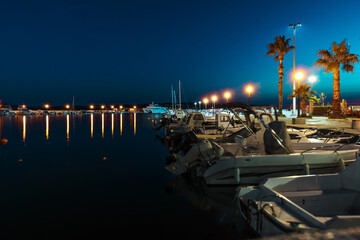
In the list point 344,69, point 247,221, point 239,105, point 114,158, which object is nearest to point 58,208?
point 247,221

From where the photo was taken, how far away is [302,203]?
531 cm

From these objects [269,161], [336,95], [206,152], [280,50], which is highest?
[280,50]

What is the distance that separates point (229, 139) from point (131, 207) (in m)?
5.65

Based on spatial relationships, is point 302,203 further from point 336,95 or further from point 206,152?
point 336,95

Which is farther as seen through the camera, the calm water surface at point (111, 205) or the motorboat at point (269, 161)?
the motorboat at point (269, 161)

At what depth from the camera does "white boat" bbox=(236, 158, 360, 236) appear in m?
4.04

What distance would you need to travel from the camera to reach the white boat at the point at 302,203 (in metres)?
4.04

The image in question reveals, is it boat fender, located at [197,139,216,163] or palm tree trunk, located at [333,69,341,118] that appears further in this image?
palm tree trunk, located at [333,69,341,118]

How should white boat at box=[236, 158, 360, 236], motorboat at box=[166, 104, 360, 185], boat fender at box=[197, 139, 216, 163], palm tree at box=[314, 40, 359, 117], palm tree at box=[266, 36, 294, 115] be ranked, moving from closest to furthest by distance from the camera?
white boat at box=[236, 158, 360, 236] < motorboat at box=[166, 104, 360, 185] < boat fender at box=[197, 139, 216, 163] < palm tree at box=[314, 40, 359, 117] < palm tree at box=[266, 36, 294, 115]

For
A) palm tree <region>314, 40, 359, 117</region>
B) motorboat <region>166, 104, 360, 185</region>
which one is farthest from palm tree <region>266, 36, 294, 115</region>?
motorboat <region>166, 104, 360, 185</region>

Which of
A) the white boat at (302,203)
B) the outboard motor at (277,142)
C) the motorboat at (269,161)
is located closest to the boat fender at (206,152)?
the motorboat at (269,161)

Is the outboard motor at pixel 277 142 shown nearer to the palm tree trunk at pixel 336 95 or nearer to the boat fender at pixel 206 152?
the boat fender at pixel 206 152

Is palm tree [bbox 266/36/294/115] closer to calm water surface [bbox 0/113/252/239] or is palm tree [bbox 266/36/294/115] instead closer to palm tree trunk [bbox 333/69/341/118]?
palm tree trunk [bbox 333/69/341/118]

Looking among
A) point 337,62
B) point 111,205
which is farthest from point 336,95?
point 111,205
